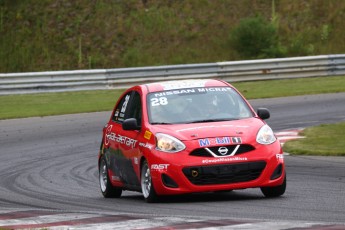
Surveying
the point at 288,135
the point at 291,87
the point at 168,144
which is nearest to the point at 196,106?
the point at 168,144

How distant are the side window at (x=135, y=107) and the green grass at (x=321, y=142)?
4.45 m

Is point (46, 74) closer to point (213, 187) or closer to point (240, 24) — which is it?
point (240, 24)

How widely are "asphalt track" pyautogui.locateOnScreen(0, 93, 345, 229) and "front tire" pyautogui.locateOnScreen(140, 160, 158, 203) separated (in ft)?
0.41

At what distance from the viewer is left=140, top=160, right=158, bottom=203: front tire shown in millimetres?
11581

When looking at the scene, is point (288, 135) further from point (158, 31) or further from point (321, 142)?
point (158, 31)

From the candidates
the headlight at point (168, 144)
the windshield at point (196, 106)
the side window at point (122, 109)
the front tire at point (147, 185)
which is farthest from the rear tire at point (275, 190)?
the side window at point (122, 109)

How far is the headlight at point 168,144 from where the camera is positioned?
11367 mm

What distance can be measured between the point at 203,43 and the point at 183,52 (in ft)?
2.88

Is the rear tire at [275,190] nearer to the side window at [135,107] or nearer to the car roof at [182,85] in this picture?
the car roof at [182,85]

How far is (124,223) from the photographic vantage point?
930 centimetres

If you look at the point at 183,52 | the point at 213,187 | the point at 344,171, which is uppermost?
the point at 213,187

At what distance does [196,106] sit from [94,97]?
17.9 m

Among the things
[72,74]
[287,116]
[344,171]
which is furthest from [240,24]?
[344,171]

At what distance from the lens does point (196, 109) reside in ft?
40.3
